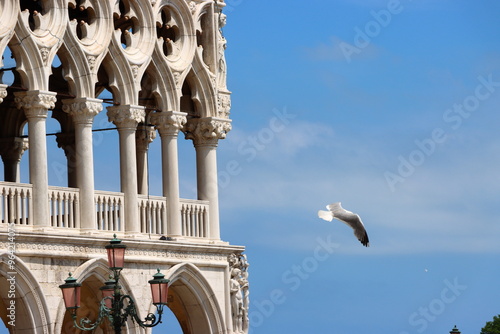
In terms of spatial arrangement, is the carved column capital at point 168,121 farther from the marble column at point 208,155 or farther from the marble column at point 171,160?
the marble column at point 208,155

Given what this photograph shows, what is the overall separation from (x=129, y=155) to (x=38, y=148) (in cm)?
308

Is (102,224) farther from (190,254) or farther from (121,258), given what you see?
(121,258)

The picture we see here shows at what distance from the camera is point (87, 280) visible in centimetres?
3394

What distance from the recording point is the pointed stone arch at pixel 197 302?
36.3m

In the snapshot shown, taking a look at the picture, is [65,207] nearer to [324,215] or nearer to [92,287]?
[92,287]

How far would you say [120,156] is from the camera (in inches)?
1396

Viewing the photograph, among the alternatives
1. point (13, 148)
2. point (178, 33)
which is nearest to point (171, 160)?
point (178, 33)

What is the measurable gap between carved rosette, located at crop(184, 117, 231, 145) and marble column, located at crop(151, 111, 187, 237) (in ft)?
2.74

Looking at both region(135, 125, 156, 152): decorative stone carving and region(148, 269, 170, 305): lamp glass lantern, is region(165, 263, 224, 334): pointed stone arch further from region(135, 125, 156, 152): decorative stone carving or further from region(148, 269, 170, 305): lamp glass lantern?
region(148, 269, 170, 305): lamp glass lantern

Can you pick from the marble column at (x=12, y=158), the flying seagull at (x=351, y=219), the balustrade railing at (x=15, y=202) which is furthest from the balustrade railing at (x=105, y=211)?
the flying seagull at (x=351, y=219)

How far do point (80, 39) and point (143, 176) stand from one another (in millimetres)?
4597

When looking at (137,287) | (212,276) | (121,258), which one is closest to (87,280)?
(137,287)

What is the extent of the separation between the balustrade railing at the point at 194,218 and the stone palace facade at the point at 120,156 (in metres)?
0.03

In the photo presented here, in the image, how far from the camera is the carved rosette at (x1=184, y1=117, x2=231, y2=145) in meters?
37.5
